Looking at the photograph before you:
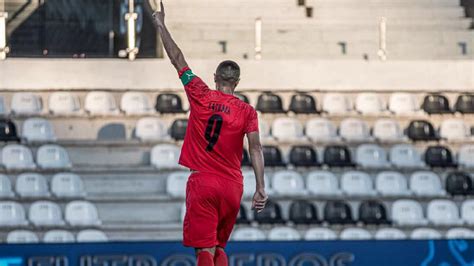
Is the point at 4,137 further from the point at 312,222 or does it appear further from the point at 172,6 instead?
the point at 312,222

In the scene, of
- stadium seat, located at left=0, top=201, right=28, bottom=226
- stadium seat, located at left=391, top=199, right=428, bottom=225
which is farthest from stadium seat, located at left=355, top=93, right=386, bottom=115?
stadium seat, located at left=0, top=201, right=28, bottom=226

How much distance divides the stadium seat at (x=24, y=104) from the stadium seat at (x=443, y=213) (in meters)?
4.27

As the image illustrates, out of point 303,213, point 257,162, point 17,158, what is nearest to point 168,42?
point 257,162

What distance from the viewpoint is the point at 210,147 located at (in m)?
8.34

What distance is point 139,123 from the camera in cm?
1516

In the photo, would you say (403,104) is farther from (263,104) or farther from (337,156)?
(263,104)

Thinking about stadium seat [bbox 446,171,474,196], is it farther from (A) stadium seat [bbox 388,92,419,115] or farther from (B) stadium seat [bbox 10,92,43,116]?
(B) stadium seat [bbox 10,92,43,116]

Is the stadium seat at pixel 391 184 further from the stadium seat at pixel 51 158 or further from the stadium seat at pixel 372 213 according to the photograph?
the stadium seat at pixel 51 158

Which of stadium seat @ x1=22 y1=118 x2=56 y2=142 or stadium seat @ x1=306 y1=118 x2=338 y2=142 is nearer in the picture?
stadium seat @ x1=22 y1=118 x2=56 y2=142

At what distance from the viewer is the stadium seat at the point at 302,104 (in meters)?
15.6

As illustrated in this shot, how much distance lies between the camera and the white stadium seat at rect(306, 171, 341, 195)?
1476 centimetres

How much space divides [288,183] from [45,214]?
2509 mm

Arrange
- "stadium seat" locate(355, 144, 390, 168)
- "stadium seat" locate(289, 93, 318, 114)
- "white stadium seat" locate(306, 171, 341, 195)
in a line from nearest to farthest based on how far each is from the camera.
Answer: "white stadium seat" locate(306, 171, 341, 195)
"stadium seat" locate(355, 144, 390, 168)
"stadium seat" locate(289, 93, 318, 114)

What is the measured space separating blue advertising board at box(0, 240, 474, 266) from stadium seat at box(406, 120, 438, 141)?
4157 mm
